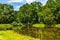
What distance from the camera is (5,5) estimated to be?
142 m

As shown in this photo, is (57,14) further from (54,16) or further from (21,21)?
(21,21)

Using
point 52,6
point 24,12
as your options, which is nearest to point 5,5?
point 24,12

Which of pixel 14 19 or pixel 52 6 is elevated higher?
pixel 52 6

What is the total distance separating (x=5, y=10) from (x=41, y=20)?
1287 inches

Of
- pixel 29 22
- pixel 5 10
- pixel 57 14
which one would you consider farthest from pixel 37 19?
pixel 5 10

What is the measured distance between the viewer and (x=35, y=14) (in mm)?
124188

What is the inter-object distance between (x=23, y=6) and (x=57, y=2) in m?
29.1

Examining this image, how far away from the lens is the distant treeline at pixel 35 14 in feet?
355

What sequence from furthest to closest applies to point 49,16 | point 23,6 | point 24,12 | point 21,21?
1. point 23,6
2. point 24,12
3. point 21,21
4. point 49,16

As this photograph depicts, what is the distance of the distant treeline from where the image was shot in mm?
108344

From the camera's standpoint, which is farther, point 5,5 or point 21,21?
point 5,5

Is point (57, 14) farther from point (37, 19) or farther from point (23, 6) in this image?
point (23, 6)

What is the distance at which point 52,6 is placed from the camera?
393 ft

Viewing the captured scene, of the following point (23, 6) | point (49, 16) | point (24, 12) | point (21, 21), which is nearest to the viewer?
point (49, 16)
